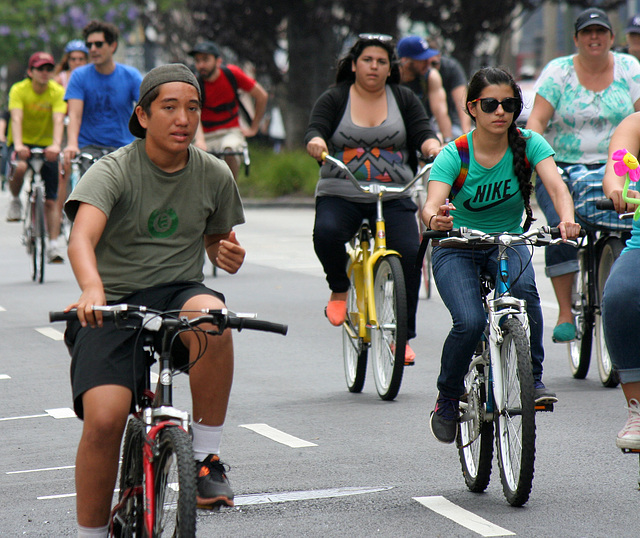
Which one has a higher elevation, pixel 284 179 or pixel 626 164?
pixel 626 164

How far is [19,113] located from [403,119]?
5.96 m

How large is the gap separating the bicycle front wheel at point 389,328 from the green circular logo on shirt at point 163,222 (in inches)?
100

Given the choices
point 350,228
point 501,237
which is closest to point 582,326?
point 350,228

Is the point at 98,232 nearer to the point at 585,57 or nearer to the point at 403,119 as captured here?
the point at 403,119

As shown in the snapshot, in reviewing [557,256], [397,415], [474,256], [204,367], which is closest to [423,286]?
[557,256]

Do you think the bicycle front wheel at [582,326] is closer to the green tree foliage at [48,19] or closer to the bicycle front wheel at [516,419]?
the bicycle front wheel at [516,419]

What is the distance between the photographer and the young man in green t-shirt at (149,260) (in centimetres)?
399

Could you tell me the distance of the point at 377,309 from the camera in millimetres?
7293

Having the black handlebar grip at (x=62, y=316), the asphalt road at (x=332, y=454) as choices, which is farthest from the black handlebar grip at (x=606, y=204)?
the black handlebar grip at (x=62, y=316)

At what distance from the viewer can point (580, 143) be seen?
7578mm

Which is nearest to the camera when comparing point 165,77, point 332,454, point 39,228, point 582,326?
point 165,77

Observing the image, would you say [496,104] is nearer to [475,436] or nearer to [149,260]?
[475,436]

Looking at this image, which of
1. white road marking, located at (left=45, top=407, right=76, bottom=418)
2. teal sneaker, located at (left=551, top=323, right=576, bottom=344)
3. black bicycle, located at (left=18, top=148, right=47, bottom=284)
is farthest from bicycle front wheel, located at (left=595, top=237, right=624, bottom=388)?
black bicycle, located at (left=18, top=148, right=47, bottom=284)

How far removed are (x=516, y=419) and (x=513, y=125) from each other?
1.26 m
